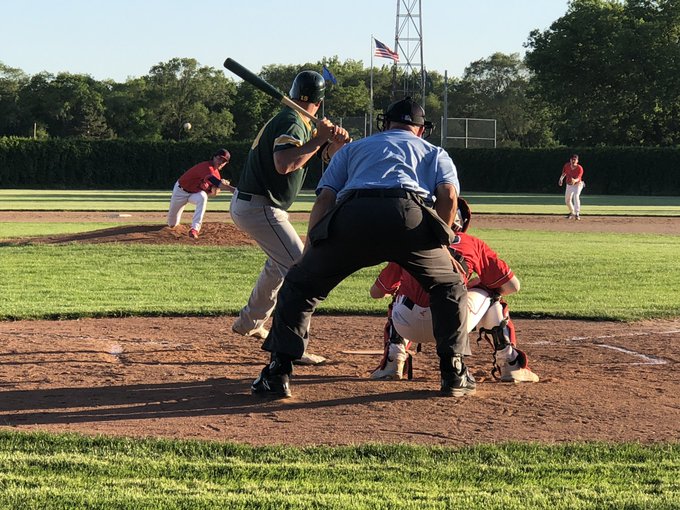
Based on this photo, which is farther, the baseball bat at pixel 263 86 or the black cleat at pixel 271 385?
the baseball bat at pixel 263 86

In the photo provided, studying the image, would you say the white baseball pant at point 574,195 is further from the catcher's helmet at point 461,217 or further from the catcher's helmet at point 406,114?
the catcher's helmet at point 406,114

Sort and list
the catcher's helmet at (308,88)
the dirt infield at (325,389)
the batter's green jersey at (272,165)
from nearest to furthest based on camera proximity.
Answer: the dirt infield at (325,389) → the batter's green jersey at (272,165) → the catcher's helmet at (308,88)

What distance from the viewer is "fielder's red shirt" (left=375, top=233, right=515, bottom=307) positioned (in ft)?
20.8

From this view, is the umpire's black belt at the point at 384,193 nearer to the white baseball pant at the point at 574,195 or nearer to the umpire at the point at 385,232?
the umpire at the point at 385,232

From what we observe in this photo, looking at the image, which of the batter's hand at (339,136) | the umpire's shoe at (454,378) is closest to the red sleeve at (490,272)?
the umpire's shoe at (454,378)

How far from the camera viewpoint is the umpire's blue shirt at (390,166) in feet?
18.7

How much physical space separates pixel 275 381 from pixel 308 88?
2.34 meters

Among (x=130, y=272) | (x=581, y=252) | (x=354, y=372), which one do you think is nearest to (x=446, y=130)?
(x=581, y=252)

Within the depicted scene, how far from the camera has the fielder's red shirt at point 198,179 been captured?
19078 millimetres

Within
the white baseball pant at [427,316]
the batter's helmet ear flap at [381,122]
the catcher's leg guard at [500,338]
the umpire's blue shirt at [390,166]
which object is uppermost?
the batter's helmet ear flap at [381,122]

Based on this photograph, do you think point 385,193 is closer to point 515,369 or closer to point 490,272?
point 490,272

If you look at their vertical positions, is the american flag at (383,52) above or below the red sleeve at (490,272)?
above

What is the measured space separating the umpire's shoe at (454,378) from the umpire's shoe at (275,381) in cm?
100

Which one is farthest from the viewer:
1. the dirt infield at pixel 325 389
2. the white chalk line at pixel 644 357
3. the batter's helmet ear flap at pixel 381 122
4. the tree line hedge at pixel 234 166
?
the tree line hedge at pixel 234 166
